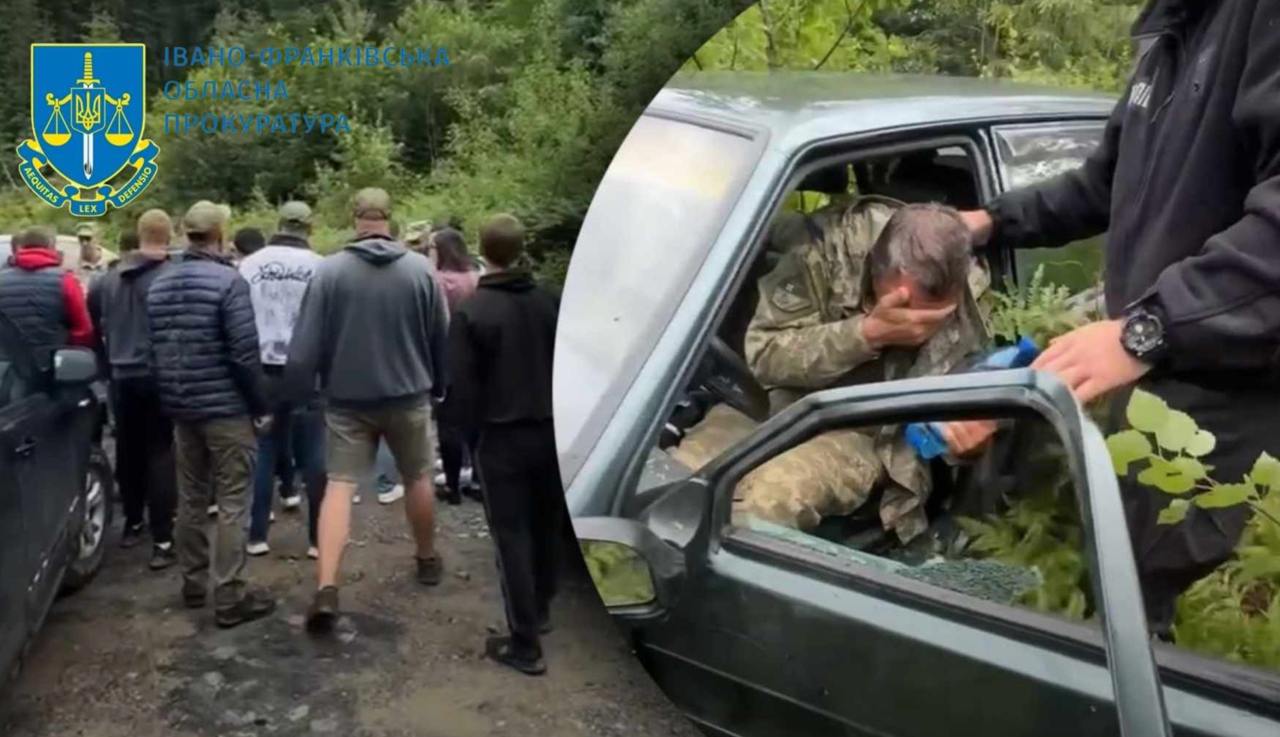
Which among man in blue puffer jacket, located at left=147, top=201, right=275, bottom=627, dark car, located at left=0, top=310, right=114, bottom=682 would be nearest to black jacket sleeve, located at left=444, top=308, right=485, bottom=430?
man in blue puffer jacket, located at left=147, top=201, right=275, bottom=627

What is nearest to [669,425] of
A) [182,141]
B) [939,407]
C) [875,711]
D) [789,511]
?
[789,511]

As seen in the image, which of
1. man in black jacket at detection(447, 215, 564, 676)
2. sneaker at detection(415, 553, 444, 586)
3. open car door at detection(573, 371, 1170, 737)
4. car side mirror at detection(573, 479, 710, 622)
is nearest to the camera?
open car door at detection(573, 371, 1170, 737)

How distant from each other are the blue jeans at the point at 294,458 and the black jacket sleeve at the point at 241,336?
58 mm

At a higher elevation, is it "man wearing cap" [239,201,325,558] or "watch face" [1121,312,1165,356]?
"watch face" [1121,312,1165,356]

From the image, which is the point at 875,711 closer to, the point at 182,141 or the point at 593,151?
the point at 593,151

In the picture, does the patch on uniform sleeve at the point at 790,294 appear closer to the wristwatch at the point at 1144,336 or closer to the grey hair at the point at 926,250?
the grey hair at the point at 926,250

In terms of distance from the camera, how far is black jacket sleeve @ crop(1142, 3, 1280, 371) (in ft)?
3.57

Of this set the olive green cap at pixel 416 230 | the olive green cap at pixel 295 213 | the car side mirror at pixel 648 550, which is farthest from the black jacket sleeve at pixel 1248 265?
the olive green cap at pixel 295 213

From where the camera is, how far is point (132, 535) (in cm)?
156

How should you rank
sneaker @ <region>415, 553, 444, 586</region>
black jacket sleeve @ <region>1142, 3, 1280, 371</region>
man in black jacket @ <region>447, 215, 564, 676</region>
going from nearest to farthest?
black jacket sleeve @ <region>1142, 3, 1280, 371</region> < man in black jacket @ <region>447, 215, 564, 676</region> < sneaker @ <region>415, 553, 444, 586</region>

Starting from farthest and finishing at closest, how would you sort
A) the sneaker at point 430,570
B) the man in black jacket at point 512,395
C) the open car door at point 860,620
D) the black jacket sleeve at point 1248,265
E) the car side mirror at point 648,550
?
the sneaker at point 430,570, the man in black jacket at point 512,395, the car side mirror at point 648,550, the open car door at point 860,620, the black jacket sleeve at point 1248,265

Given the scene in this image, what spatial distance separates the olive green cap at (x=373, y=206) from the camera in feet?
4.67

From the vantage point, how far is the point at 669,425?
4.30 ft

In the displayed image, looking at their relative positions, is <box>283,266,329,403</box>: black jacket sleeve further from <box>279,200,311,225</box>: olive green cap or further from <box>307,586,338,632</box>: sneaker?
<box>307,586,338,632</box>: sneaker
